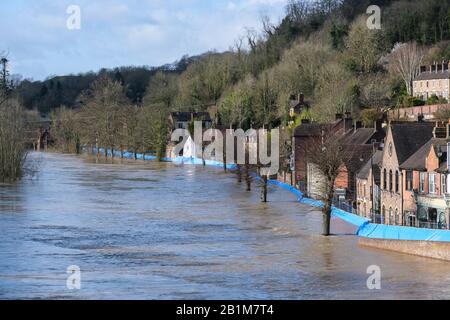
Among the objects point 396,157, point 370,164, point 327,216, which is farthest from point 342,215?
point 327,216

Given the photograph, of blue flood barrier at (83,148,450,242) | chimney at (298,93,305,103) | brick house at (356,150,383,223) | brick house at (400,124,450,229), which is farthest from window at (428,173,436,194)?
chimney at (298,93,305,103)

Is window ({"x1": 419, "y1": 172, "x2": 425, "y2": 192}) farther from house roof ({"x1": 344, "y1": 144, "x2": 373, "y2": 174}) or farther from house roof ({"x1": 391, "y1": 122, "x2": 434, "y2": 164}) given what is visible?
house roof ({"x1": 344, "y1": 144, "x2": 373, "y2": 174})

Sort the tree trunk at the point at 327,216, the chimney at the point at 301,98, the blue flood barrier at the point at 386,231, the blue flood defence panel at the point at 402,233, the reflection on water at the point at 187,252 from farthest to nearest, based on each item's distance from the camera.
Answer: the chimney at the point at 301,98 < the tree trunk at the point at 327,216 < the blue flood barrier at the point at 386,231 < the blue flood defence panel at the point at 402,233 < the reflection on water at the point at 187,252

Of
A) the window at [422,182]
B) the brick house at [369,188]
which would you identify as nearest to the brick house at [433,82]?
the brick house at [369,188]

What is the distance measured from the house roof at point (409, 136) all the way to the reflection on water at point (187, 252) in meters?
4.56

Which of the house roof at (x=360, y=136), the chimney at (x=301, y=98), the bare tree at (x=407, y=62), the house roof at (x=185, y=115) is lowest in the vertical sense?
the house roof at (x=360, y=136)

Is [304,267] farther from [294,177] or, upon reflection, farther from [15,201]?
[294,177]

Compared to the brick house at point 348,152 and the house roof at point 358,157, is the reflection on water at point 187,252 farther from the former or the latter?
the house roof at point 358,157

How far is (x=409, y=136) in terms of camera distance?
47750mm

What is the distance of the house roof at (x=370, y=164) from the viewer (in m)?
51.7

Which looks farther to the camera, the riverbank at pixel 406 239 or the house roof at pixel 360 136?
the house roof at pixel 360 136
